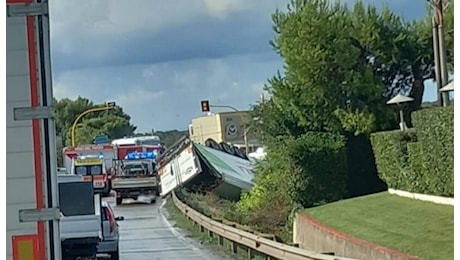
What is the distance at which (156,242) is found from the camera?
2392 cm

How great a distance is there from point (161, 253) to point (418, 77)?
45.2 ft

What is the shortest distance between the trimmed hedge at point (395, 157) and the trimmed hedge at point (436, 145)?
1.86m

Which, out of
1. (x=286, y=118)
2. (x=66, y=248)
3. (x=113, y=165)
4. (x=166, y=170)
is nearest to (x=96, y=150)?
(x=113, y=165)

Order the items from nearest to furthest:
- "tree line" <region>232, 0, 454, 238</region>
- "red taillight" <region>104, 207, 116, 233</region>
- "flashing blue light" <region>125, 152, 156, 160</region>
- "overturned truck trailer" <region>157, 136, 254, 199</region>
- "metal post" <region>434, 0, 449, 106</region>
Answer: "red taillight" <region>104, 207, 116, 233</region>
"metal post" <region>434, 0, 449, 106</region>
"tree line" <region>232, 0, 454, 238</region>
"overturned truck trailer" <region>157, 136, 254, 199</region>
"flashing blue light" <region>125, 152, 156, 160</region>

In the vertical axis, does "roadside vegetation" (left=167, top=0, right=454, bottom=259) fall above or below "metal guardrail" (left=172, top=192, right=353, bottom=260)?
above

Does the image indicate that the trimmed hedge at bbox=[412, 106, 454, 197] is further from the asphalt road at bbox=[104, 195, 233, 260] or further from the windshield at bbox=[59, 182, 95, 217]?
the windshield at bbox=[59, 182, 95, 217]

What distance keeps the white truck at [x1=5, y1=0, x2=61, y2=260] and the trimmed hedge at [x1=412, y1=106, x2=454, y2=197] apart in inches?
522

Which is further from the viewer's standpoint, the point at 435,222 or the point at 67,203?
the point at 435,222

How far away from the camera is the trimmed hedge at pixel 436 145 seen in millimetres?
17641

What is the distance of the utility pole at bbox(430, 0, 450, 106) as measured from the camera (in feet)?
74.8

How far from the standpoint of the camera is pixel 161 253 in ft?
68.4

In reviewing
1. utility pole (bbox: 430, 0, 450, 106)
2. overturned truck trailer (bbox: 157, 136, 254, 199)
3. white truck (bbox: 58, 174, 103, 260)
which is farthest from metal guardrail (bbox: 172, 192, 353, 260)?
overturned truck trailer (bbox: 157, 136, 254, 199)
